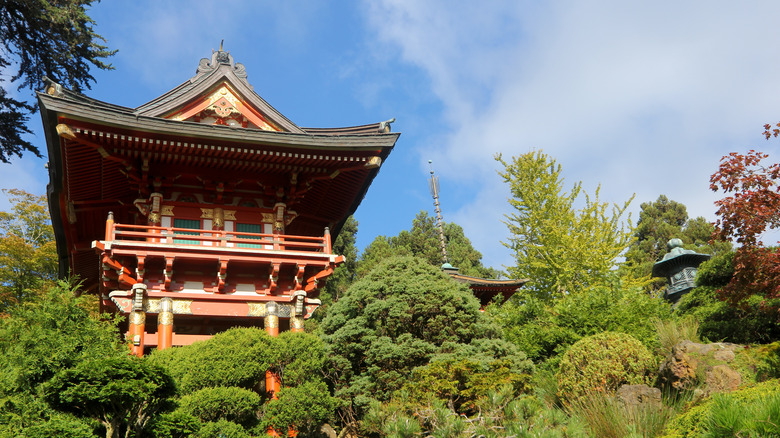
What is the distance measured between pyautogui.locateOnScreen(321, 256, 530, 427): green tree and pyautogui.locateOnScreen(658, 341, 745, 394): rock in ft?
9.79

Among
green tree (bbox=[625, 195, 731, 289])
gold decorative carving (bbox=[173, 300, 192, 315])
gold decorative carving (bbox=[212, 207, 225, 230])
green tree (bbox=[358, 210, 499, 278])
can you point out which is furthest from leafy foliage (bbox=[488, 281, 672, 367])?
green tree (bbox=[625, 195, 731, 289])

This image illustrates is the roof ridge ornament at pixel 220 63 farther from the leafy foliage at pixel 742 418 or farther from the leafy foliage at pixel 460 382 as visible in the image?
the leafy foliage at pixel 742 418

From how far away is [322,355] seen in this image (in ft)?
41.1

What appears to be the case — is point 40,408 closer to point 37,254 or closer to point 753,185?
point 753,185

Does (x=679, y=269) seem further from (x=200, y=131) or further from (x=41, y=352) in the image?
(x=41, y=352)

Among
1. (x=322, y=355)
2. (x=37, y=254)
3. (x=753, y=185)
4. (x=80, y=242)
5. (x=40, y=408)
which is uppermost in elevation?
(x=37, y=254)

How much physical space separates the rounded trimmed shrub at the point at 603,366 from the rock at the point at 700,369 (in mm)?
535

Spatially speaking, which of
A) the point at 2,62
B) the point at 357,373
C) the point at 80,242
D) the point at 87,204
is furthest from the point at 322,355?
the point at 2,62

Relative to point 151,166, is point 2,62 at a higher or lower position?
higher

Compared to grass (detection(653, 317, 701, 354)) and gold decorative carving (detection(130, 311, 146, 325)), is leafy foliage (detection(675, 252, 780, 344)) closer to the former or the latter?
grass (detection(653, 317, 701, 354))

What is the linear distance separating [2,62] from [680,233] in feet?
155

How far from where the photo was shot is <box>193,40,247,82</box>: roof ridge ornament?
17453 millimetres

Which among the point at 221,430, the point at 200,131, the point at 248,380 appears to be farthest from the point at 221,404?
the point at 200,131

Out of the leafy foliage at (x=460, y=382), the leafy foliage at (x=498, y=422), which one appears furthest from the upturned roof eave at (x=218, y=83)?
the leafy foliage at (x=498, y=422)
